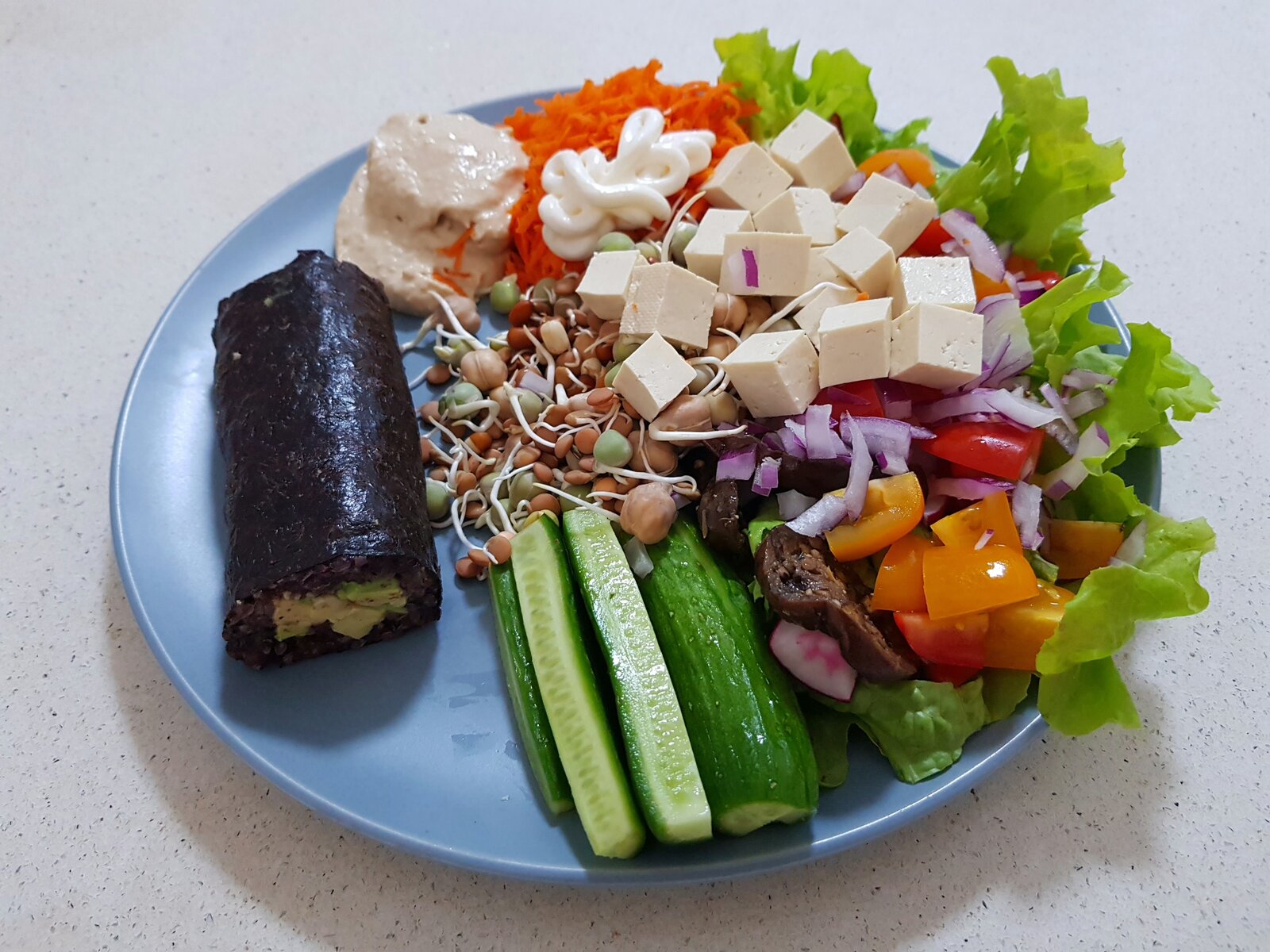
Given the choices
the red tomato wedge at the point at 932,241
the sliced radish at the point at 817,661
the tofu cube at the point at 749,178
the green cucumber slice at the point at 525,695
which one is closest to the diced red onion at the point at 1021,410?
the red tomato wedge at the point at 932,241

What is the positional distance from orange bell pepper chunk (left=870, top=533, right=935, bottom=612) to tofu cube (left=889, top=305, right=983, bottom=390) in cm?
43

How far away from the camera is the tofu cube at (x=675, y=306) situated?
2.41 meters

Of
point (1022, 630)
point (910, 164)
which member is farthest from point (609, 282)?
point (1022, 630)

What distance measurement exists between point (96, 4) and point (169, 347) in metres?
2.52

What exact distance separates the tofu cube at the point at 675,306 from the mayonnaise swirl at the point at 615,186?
1.29ft

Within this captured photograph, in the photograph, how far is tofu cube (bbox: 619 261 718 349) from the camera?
7.91 ft

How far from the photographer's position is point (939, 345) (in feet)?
7.05

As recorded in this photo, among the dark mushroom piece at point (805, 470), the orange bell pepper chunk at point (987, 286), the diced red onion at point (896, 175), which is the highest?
the diced red onion at point (896, 175)

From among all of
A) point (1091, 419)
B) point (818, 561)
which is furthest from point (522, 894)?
point (1091, 419)

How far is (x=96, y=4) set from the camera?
4.11 metres

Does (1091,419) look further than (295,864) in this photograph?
Yes

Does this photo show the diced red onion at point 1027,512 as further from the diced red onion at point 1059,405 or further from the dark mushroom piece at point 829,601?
the dark mushroom piece at point 829,601

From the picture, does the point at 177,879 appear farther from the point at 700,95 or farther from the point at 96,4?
the point at 96,4

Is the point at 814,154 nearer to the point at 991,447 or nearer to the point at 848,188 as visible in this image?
the point at 848,188
